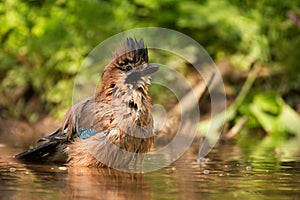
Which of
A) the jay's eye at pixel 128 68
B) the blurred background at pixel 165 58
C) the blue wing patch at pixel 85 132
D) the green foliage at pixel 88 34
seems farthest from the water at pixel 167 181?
the green foliage at pixel 88 34

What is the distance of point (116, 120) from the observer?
601 cm

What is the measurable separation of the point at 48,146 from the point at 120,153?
94 centimetres

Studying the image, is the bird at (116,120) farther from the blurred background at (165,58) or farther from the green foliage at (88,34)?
the green foliage at (88,34)

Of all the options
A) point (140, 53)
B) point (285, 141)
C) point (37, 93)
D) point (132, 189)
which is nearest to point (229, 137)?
point (285, 141)

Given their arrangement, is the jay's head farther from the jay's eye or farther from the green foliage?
the green foliage

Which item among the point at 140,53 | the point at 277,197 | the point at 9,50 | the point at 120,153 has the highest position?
the point at 9,50

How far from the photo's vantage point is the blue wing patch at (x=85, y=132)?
6.12 m

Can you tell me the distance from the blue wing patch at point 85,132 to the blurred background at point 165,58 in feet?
12.2

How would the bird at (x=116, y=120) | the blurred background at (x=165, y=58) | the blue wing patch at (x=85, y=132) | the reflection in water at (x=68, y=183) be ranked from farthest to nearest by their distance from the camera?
1. the blurred background at (x=165, y=58)
2. the blue wing patch at (x=85, y=132)
3. the bird at (x=116, y=120)
4. the reflection in water at (x=68, y=183)

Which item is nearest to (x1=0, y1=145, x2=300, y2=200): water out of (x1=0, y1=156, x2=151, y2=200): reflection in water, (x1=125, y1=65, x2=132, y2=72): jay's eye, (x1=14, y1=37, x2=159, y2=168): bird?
(x1=0, y1=156, x2=151, y2=200): reflection in water

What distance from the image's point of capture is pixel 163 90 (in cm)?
1102

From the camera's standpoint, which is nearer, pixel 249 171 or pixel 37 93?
pixel 249 171

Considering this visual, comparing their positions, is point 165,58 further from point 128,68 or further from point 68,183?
point 68,183

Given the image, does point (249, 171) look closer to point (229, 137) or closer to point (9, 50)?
point (229, 137)
